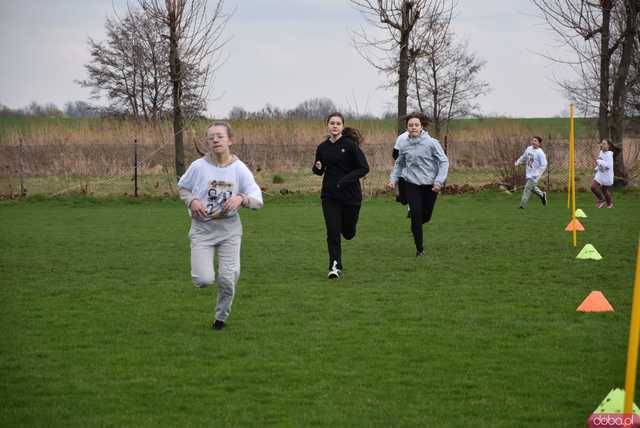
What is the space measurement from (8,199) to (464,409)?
2568 cm

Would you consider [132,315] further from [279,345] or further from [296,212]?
[296,212]

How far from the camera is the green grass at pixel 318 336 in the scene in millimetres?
6539

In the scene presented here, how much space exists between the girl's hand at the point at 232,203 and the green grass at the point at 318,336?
115 cm

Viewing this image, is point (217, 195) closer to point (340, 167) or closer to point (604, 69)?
point (340, 167)

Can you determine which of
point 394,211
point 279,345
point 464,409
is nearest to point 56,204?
point 394,211

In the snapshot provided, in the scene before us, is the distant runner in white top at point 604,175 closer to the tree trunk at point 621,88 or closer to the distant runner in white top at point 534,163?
the distant runner in white top at point 534,163

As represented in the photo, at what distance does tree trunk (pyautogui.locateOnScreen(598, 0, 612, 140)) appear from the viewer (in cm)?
3250

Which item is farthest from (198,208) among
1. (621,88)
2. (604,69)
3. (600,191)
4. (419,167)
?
(604,69)

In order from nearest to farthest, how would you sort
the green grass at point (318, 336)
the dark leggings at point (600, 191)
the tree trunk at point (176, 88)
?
the green grass at point (318, 336), the dark leggings at point (600, 191), the tree trunk at point (176, 88)

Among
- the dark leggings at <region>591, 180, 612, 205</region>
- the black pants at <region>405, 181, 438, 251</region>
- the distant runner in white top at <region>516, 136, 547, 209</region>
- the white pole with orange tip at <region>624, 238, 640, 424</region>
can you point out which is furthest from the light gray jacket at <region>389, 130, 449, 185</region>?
the dark leggings at <region>591, 180, 612, 205</region>

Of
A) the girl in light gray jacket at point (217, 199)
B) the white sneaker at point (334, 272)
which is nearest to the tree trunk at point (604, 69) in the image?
the white sneaker at point (334, 272)

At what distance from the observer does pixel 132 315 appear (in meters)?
10.1

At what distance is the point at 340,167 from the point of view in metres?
12.7

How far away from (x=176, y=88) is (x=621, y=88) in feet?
47.4
